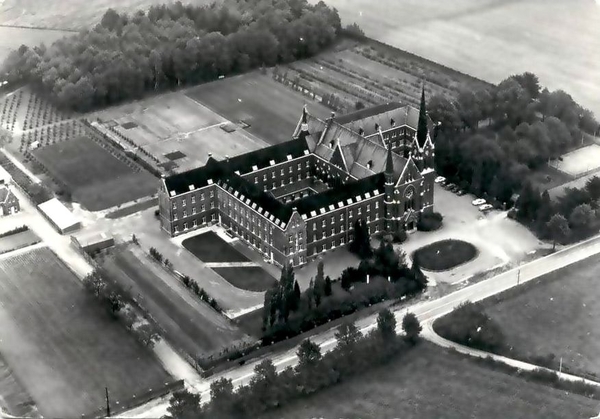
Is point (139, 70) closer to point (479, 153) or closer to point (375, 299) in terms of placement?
point (479, 153)

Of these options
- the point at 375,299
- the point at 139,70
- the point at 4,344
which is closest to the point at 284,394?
the point at 375,299

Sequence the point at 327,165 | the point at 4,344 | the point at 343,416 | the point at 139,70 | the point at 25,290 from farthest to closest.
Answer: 1. the point at 139,70
2. the point at 327,165
3. the point at 25,290
4. the point at 4,344
5. the point at 343,416

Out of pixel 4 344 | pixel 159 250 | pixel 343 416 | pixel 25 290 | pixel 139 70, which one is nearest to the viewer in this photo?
pixel 343 416

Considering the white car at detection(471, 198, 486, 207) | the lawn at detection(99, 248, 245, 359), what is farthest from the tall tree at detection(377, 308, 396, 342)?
the white car at detection(471, 198, 486, 207)

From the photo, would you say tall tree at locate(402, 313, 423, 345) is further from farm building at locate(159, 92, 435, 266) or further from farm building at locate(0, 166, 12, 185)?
farm building at locate(0, 166, 12, 185)

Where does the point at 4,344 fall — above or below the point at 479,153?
below

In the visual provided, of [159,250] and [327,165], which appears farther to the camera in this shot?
[327,165]

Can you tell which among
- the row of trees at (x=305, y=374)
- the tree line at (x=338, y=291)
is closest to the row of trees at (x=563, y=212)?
the tree line at (x=338, y=291)
